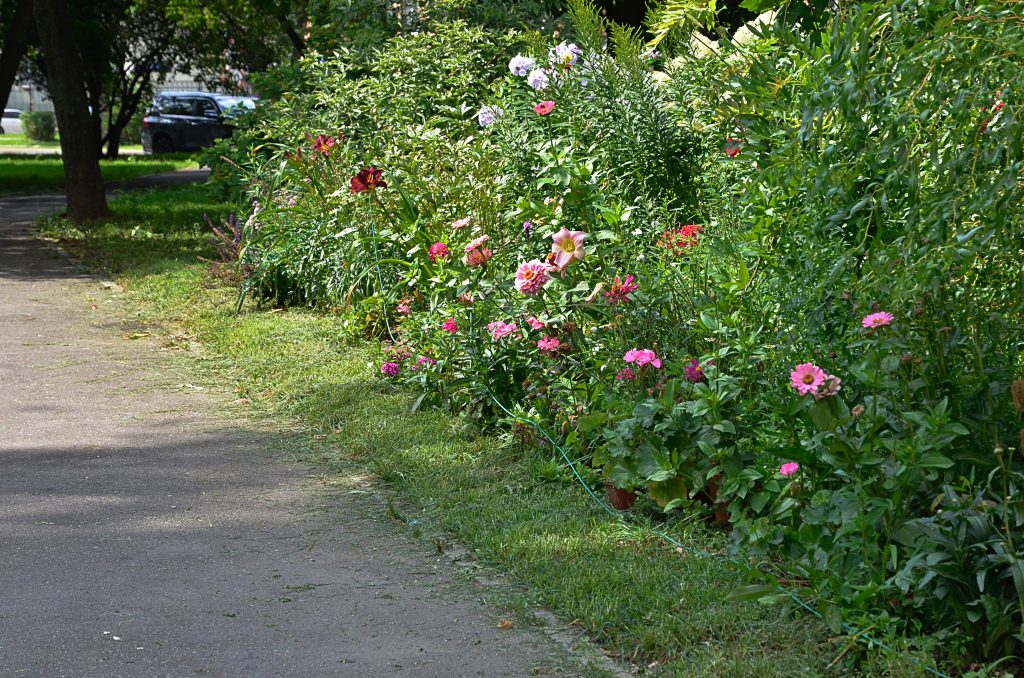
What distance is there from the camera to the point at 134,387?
7629mm

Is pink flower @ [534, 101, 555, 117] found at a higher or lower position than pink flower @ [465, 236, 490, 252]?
higher

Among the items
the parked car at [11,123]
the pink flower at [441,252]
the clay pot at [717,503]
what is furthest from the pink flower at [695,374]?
the parked car at [11,123]

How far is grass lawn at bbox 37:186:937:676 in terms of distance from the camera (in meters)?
3.62

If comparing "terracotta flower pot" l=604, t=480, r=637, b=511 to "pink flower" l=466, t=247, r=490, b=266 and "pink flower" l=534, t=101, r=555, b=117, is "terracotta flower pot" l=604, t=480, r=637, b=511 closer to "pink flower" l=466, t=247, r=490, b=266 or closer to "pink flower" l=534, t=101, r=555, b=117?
"pink flower" l=466, t=247, r=490, b=266

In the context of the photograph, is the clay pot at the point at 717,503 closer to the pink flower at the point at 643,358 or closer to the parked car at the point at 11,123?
the pink flower at the point at 643,358

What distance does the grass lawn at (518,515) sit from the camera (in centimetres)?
362

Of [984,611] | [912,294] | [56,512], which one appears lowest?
[56,512]

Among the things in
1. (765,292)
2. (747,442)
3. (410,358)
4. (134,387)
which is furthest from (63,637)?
(134,387)

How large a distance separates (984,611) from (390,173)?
225 inches

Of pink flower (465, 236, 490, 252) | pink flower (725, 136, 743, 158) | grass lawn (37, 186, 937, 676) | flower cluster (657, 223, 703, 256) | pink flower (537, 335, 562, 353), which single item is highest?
pink flower (725, 136, 743, 158)

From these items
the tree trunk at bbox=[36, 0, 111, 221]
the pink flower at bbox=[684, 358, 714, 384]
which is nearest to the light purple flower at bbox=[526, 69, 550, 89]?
the pink flower at bbox=[684, 358, 714, 384]

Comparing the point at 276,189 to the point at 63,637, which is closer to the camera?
the point at 63,637

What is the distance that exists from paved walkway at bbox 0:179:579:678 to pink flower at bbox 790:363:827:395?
3.78ft

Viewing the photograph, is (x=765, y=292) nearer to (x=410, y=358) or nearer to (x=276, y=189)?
(x=410, y=358)
